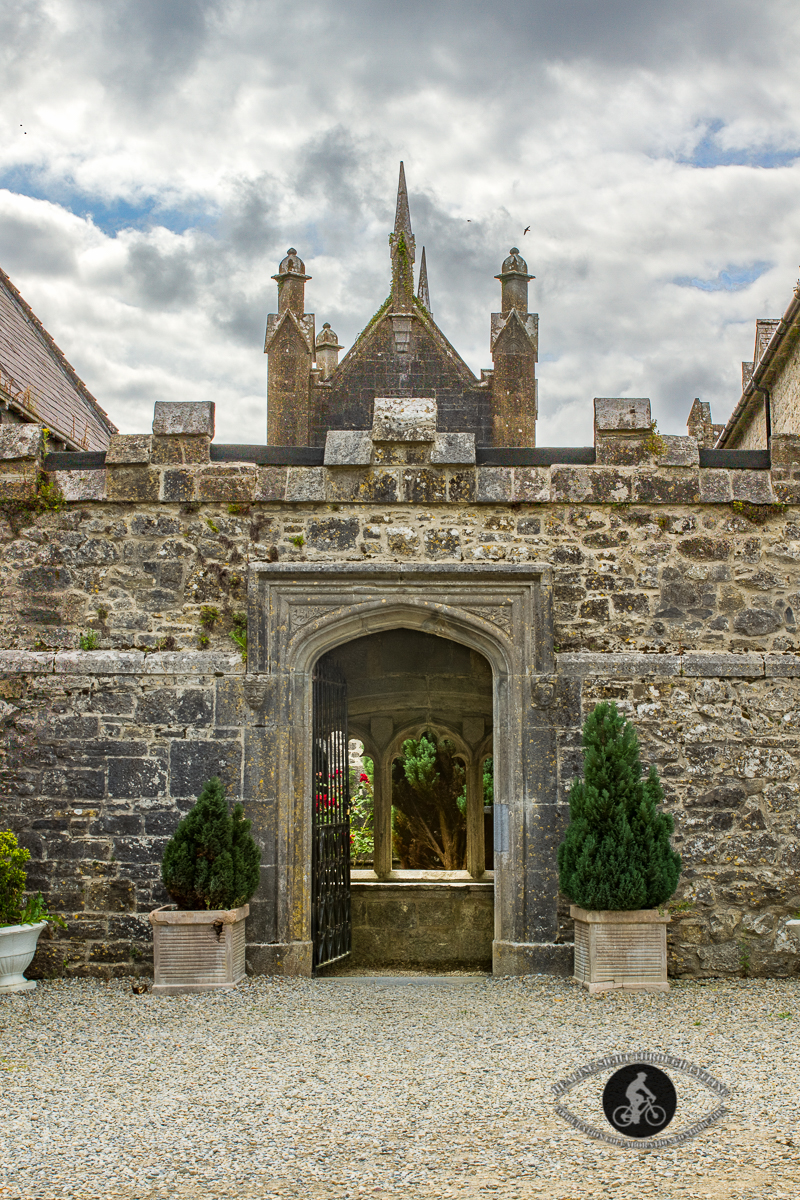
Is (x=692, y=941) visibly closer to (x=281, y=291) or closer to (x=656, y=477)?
(x=656, y=477)

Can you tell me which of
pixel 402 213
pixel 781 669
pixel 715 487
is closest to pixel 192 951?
pixel 781 669

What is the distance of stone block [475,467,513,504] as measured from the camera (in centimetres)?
628

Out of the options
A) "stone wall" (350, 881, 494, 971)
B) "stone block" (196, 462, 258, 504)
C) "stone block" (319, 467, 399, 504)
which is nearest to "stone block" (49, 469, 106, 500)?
"stone block" (196, 462, 258, 504)

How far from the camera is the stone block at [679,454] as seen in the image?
6.32 meters

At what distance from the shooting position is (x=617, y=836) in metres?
5.53

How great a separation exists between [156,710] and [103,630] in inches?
25.5

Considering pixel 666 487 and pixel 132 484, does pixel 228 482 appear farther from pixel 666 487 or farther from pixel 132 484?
pixel 666 487

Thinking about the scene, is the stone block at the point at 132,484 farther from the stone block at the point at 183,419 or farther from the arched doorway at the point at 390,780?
the arched doorway at the point at 390,780

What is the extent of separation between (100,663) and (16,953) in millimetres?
1772

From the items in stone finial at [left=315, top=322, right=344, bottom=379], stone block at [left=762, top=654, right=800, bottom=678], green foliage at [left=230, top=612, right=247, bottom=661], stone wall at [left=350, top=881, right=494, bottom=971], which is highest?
stone finial at [left=315, top=322, right=344, bottom=379]

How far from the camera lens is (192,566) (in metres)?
6.35

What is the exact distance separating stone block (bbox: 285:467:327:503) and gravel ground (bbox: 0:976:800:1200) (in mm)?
2998

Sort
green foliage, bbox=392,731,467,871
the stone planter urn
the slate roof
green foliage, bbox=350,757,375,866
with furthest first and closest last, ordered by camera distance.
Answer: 1. green foliage, bbox=350,757,375,866
2. the slate roof
3. green foliage, bbox=392,731,467,871
4. the stone planter urn

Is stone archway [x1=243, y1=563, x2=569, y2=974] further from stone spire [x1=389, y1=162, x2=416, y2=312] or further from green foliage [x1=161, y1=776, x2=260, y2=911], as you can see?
stone spire [x1=389, y1=162, x2=416, y2=312]
